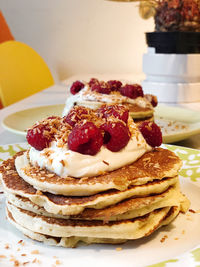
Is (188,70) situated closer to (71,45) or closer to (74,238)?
(74,238)

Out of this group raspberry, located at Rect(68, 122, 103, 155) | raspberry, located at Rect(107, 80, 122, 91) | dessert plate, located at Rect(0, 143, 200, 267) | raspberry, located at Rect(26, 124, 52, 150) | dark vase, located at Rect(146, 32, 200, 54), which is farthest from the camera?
dark vase, located at Rect(146, 32, 200, 54)

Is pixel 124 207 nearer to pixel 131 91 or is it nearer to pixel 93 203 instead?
pixel 93 203

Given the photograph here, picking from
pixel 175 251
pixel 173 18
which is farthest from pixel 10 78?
pixel 175 251

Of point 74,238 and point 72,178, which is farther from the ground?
point 72,178

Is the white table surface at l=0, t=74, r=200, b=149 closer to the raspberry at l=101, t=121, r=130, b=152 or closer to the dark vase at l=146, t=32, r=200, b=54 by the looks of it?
the dark vase at l=146, t=32, r=200, b=54

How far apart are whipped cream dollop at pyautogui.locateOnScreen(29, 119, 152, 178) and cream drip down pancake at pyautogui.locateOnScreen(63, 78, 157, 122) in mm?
986

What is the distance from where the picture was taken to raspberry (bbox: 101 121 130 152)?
1186 mm

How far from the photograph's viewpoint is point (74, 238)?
1113mm

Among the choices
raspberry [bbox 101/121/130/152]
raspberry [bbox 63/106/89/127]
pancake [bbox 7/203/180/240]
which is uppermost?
raspberry [bbox 63/106/89/127]

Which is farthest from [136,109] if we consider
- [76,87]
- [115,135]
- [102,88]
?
[115,135]

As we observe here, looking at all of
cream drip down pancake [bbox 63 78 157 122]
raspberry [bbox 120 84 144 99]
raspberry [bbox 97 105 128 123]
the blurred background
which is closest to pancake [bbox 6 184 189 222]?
raspberry [bbox 97 105 128 123]

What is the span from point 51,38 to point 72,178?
5.10 meters

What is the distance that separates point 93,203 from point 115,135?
24 cm

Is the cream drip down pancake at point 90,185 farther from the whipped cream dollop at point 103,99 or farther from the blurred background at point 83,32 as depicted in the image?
the blurred background at point 83,32
